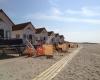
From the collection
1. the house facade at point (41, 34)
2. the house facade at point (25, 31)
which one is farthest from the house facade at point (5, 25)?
the house facade at point (41, 34)

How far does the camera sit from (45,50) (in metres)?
26.9

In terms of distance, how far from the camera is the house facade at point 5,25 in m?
33.2

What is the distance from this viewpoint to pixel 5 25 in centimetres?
3397

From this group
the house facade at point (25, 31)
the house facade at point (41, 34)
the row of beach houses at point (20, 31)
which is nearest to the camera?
the row of beach houses at point (20, 31)

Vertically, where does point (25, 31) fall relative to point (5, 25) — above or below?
below

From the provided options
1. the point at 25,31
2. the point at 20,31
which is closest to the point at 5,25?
the point at 20,31

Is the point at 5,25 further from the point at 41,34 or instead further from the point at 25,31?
the point at 41,34

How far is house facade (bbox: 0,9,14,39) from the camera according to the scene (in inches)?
1305

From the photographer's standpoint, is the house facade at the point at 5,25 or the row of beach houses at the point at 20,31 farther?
the row of beach houses at the point at 20,31

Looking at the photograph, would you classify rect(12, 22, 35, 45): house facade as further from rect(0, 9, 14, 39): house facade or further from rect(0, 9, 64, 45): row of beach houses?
rect(0, 9, 14, 39): house facade

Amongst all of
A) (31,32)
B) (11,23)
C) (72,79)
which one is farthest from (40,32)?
(72,79)

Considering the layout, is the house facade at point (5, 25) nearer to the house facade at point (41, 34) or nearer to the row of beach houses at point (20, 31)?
the row of beach houses at point (20, 31)

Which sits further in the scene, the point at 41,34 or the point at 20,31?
the point at 41,34

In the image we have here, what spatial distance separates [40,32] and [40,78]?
44674mm
